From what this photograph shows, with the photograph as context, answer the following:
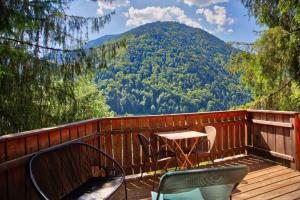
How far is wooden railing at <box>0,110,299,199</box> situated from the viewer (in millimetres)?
2465

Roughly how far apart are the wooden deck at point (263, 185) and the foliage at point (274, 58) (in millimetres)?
2779

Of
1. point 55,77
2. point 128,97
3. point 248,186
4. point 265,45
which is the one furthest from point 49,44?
point 128,97

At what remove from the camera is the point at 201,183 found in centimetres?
201

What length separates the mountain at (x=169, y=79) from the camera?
26.9 m

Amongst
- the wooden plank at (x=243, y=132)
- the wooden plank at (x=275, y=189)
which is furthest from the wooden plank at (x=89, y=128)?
the wooden plank at (x=243, y=132)

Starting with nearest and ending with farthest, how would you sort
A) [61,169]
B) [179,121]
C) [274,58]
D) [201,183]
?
[201,183] → [61,169] → [179,121] → [274,58]

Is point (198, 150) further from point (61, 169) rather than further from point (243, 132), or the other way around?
point (61, 169)

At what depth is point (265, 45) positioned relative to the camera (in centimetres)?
708

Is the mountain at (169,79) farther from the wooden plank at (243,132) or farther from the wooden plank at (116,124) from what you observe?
the wooden plank at (116,124)

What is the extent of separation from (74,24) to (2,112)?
2.33 meters

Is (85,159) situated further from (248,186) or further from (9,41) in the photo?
(9,41)

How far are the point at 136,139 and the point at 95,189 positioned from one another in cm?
203

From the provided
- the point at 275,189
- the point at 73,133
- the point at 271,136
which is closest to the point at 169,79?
the point at 271,136

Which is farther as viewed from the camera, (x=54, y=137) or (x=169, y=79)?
(x=169, y=79)
